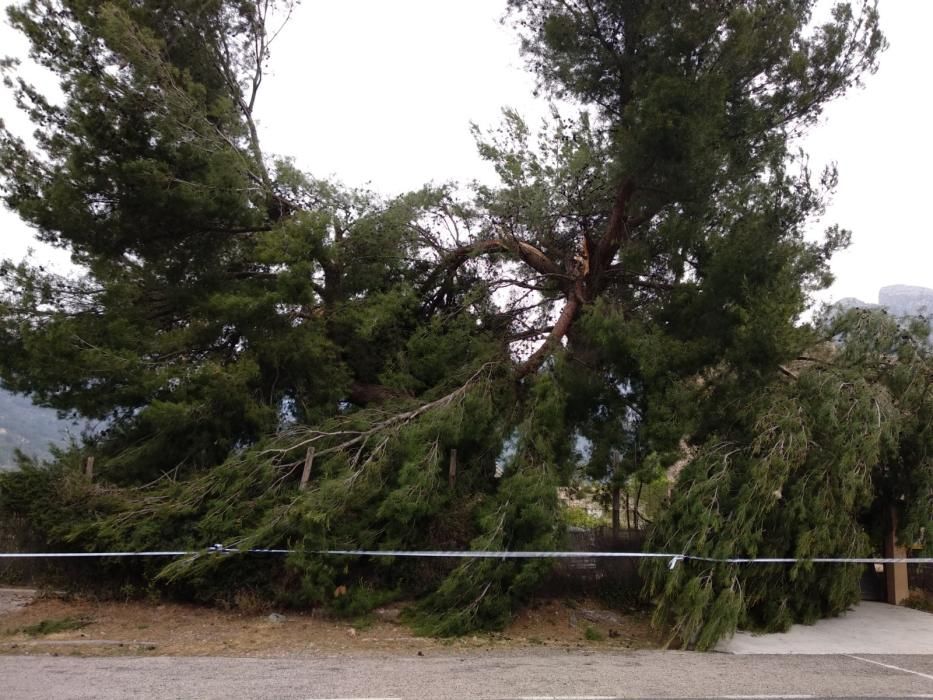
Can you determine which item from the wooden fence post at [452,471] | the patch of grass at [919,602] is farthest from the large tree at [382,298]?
the patch of grass at [919,602]

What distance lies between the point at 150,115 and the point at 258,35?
421 cm

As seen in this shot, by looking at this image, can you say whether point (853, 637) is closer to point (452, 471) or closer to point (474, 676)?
point (474, 676)

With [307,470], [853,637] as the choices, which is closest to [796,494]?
[853,637]

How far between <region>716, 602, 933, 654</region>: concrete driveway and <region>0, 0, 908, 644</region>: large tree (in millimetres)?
2824

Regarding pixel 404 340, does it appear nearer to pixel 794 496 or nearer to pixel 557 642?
pixel 557 642

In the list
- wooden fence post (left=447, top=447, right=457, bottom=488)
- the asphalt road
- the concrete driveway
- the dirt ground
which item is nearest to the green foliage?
the concrete driveway

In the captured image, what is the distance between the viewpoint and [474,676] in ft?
23.0

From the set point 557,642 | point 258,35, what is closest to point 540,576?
point 557,642

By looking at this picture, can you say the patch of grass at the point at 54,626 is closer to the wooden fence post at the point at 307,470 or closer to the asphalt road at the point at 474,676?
the asphalt road at the point at 474,676

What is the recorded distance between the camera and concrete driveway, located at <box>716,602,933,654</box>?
343 inches

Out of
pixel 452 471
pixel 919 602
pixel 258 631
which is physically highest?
pixel 452 471

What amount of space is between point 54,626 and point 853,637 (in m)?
10.5

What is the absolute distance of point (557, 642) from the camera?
31.6 ft

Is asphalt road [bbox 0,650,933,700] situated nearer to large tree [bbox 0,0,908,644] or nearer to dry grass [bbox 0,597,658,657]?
dry grass [bbox 0,597,658,657]
